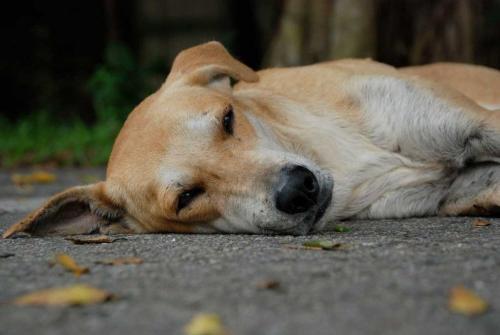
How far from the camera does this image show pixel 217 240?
3.73 metres

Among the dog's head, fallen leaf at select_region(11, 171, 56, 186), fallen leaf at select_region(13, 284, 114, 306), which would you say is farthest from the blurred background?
fallen leaf at select_region(13, 284, 114, 306)

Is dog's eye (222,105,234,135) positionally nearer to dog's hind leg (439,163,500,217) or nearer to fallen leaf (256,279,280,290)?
dog's hind leg (439,163,500,217)

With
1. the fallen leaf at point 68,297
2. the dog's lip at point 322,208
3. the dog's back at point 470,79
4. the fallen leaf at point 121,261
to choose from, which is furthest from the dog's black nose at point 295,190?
the dog's back at point 470,79

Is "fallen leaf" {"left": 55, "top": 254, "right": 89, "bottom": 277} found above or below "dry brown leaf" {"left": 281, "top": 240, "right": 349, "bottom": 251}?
above

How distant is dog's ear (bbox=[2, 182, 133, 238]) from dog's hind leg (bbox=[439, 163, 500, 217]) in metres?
1.94

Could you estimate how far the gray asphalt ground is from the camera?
2.15 meters

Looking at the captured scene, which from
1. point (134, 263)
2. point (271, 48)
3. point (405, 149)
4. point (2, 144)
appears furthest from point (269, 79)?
point (2, 144)

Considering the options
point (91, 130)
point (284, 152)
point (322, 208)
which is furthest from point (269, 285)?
point (91, 130)

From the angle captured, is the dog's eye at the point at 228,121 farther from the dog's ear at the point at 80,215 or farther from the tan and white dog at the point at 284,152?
the dog's ear at the point at 80,215

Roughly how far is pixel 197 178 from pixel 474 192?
171 cm

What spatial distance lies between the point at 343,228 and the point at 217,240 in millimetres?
731

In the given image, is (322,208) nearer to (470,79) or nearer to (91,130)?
(470,79)

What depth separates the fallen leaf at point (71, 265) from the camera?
2896 millimetres

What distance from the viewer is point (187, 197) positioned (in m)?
4.06
